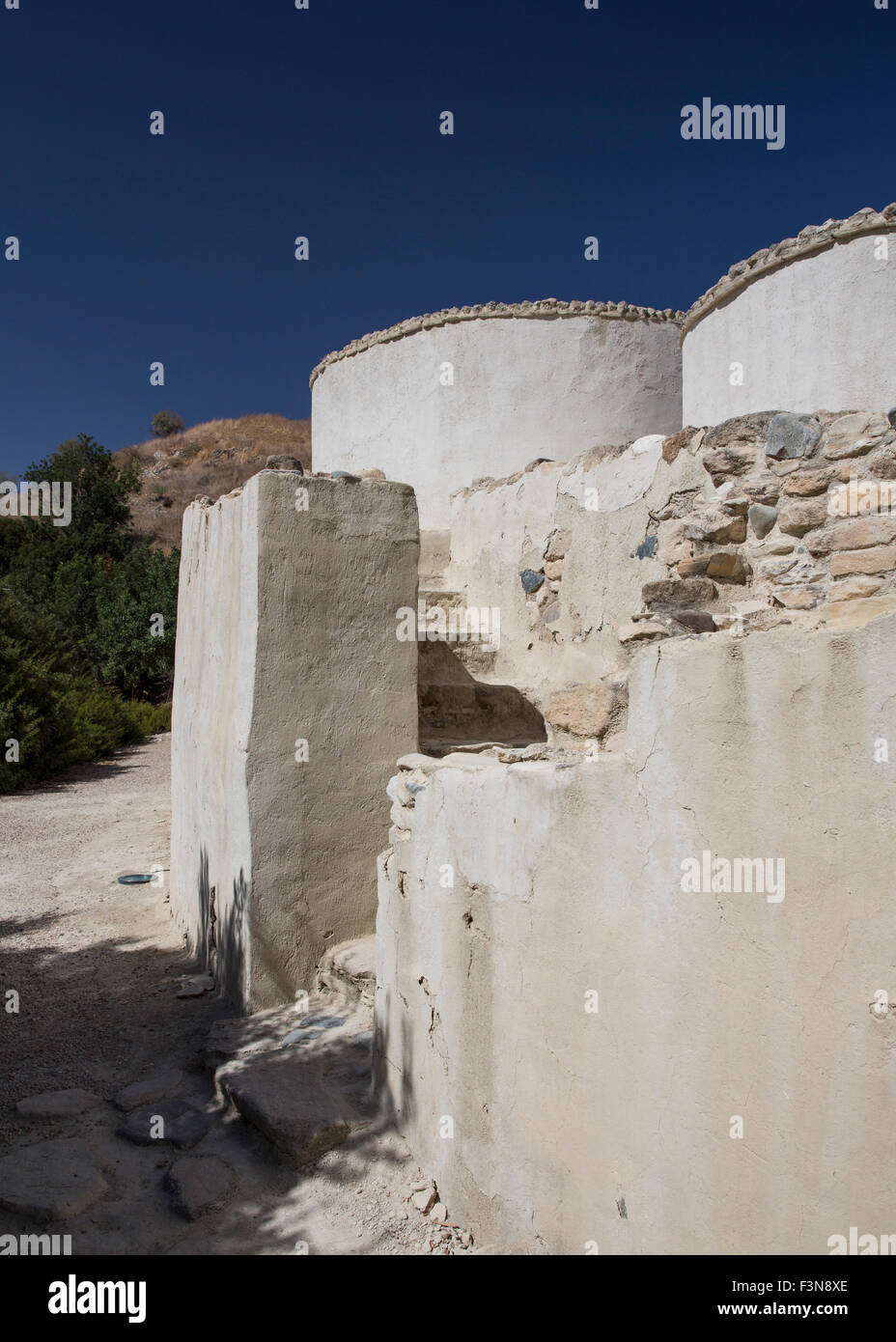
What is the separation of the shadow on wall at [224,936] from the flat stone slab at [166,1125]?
747 mm

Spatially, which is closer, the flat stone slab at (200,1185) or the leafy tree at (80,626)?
the flat stone slab at (200,1185)

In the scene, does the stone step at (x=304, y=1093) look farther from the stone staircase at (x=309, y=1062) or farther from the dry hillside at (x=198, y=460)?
the dry hillside at (x=198, y=460)

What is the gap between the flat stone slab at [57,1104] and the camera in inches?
148

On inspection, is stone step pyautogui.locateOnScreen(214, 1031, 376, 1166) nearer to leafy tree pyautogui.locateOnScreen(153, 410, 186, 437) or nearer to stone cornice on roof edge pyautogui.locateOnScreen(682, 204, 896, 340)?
stone cornice on roof edge pyautogui.locateOnScreen(682, 204, 896, 340)

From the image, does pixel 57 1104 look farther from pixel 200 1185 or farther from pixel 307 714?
pixel 307 714

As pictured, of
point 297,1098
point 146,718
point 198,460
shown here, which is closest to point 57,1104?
point 297,1098

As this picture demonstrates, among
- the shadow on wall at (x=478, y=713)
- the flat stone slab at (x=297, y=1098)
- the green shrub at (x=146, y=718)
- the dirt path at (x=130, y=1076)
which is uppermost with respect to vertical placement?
the shadow on wall at (x=478, y=713)

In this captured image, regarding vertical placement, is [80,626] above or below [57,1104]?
above

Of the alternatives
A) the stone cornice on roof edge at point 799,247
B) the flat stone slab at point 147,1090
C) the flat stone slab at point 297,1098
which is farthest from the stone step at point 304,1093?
the stone cornice on roof edge at point 799,247

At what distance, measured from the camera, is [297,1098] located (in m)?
3.51

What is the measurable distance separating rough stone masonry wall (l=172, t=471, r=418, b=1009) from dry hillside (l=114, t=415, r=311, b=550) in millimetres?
27053

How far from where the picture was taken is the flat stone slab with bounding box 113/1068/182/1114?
3855 millimetres

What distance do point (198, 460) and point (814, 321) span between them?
32556 mm

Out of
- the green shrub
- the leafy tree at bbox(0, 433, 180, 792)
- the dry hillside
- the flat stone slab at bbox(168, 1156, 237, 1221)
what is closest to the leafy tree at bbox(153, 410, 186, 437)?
the dry hillside
